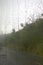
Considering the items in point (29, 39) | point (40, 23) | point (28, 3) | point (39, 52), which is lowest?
point (39, 52)

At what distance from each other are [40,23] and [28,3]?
0.21 meters

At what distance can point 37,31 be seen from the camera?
1.03 metres

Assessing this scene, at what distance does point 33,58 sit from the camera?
1.01 metres

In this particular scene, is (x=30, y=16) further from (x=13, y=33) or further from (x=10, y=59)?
(x=10, y=59)

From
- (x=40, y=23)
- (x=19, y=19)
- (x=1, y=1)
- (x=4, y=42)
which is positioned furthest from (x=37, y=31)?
(x=1, y=1)

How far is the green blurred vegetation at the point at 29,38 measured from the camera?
1.01 meters

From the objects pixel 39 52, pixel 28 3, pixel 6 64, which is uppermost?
pixel 28 3

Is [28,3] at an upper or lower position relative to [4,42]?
upper

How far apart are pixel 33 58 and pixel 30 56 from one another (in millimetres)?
34

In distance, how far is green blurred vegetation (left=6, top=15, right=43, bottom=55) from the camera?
1012 millimetres

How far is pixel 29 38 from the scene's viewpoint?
106 centimetres

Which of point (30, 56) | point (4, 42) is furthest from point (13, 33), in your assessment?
point (30, 56)

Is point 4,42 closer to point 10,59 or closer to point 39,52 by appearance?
point 10,59

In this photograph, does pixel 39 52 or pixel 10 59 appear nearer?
pixel 39 52
